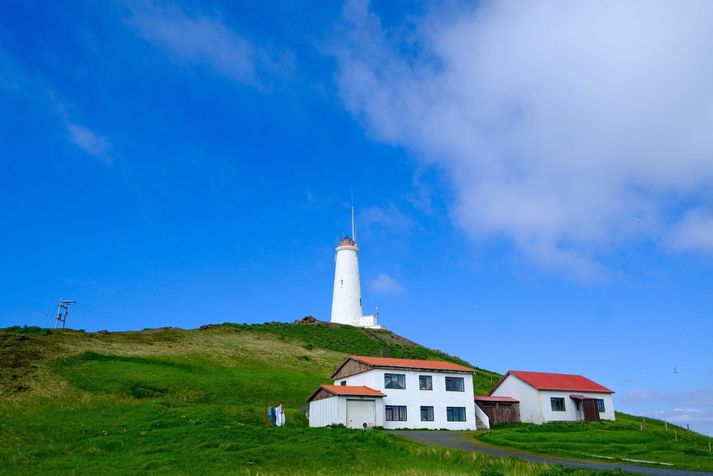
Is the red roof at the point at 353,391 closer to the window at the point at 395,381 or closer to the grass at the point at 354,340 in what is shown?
the window at the point at 395,381

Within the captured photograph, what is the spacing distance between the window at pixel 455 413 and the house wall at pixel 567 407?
822cm

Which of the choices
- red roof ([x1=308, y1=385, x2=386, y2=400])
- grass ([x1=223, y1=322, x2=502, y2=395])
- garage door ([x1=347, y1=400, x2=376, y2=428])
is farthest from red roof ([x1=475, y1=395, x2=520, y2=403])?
grass ([x1=223, y1=322, x2=502, y2=395])

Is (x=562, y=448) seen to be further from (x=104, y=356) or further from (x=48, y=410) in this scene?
(x=104, y=356)

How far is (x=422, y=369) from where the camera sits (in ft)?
154

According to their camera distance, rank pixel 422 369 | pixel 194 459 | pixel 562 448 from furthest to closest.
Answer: pixel 422 369
pixel 562 448
pixel 194 459

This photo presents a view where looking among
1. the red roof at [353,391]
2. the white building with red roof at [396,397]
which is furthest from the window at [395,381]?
the red roof at [353,391]

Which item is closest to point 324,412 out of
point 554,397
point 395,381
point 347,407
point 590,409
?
point 347,407

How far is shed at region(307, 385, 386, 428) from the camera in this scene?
132 ft

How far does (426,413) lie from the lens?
46.1 metres

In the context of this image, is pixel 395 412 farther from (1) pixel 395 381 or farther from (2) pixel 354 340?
(2) pixel 354 340

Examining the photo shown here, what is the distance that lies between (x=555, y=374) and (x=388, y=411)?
22.2 m

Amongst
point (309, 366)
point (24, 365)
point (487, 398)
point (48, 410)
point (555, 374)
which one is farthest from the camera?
point (309, 366)

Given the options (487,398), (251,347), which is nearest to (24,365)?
(251,347)

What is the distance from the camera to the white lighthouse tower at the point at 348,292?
3863 inches
